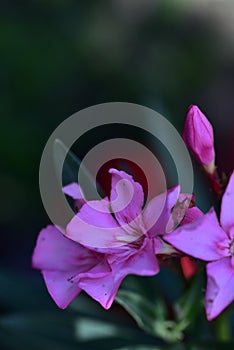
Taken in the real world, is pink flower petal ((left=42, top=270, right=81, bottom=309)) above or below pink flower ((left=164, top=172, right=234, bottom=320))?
below

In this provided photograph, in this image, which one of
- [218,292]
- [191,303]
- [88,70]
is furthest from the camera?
[88,70]

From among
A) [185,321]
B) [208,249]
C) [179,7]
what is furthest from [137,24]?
[208,249]

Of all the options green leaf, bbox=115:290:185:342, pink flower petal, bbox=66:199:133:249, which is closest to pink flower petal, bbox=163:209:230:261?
pink flower petal, bbox=66:199:133:249

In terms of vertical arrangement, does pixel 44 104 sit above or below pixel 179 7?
below

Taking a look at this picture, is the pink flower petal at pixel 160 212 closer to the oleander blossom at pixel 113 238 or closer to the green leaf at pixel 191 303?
the oleander blossom at pixel 113 238

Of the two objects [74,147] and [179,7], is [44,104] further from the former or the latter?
[179,7]

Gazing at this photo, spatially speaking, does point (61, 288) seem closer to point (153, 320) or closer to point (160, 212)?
point (160, 212)

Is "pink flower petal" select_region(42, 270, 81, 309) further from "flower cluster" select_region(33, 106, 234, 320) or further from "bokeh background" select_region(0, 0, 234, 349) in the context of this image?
"bokeh background" select_region(0, 0, 234, 349)

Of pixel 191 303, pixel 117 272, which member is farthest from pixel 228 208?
pixel 191 303
